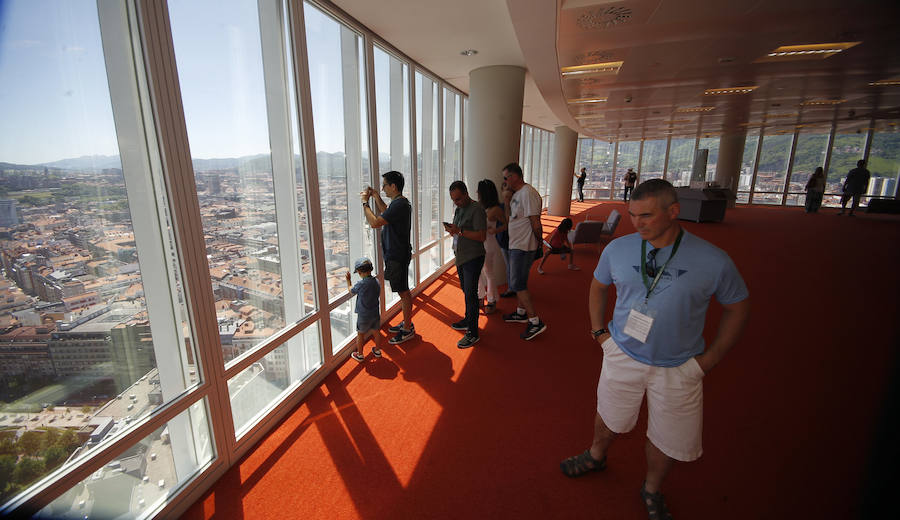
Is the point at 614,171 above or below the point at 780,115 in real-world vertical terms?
below

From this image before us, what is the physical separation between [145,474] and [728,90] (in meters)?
10.6

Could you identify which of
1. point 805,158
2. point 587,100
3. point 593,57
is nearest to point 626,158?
point 805,158

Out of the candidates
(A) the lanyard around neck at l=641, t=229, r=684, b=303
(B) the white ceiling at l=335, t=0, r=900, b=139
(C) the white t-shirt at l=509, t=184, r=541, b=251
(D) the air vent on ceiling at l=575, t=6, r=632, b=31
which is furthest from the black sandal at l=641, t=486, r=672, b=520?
(D) the air vent on ceiling at l=575, t=6, r=632, b=31

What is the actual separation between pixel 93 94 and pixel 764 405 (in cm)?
497

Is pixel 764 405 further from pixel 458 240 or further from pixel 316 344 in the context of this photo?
pixel 316 344

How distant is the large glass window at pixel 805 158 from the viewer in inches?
640

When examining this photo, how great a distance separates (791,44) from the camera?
5270mm

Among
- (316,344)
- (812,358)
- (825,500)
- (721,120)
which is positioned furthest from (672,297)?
(721,120)

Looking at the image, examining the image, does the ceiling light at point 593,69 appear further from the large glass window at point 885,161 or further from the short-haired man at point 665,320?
the large glass window at point 885,161

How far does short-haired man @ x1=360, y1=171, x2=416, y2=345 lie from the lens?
3834 mm

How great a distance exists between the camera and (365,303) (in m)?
3.79

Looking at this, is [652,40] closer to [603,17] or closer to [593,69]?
[603,17]

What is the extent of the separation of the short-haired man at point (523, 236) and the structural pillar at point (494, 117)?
151 centimetres

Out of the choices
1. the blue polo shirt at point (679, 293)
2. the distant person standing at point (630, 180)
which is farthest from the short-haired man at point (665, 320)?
the distant person standing at point (630, 180)
